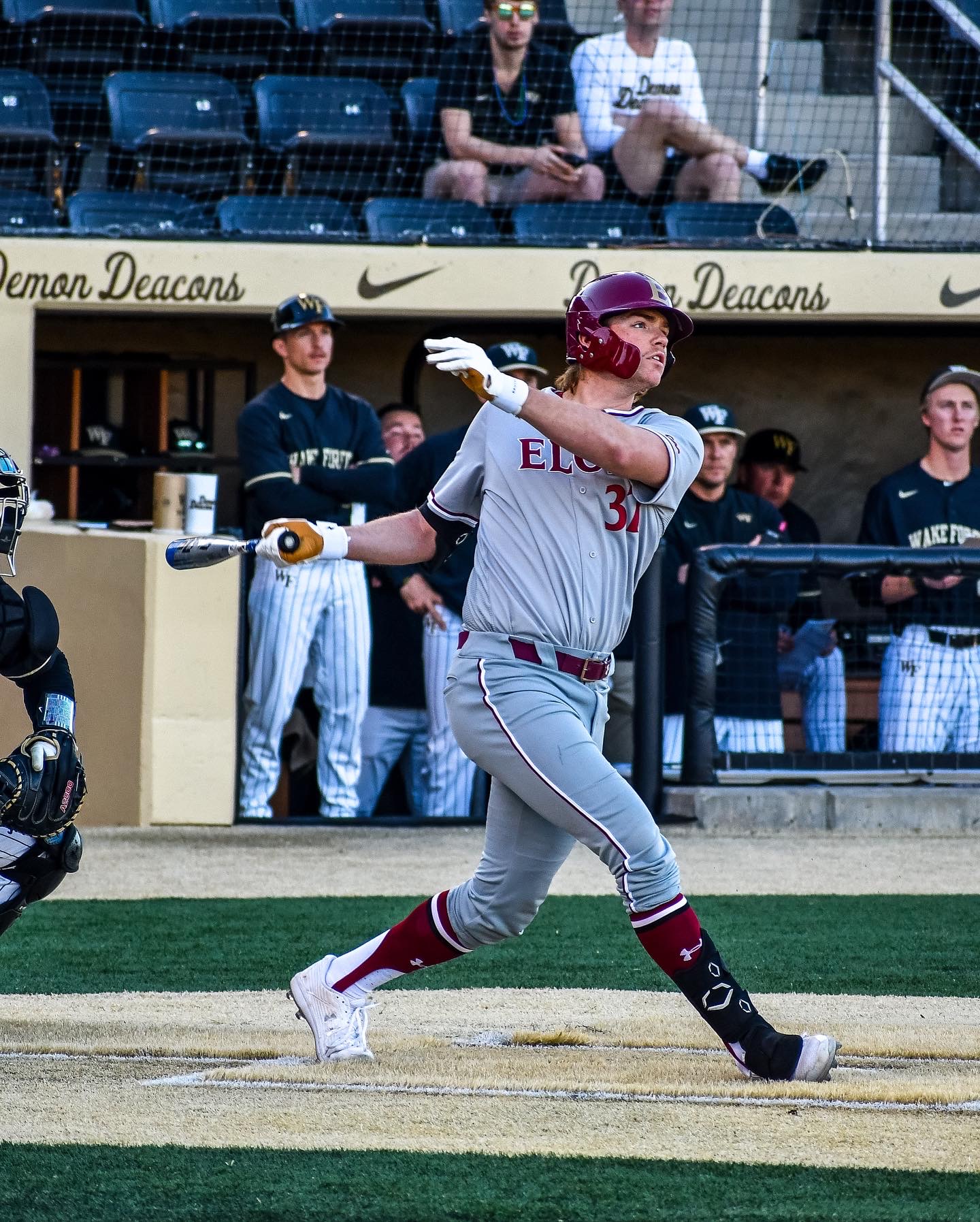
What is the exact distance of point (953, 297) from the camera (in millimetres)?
9586

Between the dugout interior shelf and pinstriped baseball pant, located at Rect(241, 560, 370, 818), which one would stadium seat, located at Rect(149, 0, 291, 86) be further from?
pinstriped baseball pant, located at Rect(241, 560, 370, 818)

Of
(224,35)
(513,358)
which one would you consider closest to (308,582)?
(513,358)

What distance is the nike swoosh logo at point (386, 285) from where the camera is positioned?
923 centimetres

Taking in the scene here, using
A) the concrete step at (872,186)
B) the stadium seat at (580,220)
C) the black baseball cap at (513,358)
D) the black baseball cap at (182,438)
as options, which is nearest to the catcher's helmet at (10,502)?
the black baseball cap at (513,358)

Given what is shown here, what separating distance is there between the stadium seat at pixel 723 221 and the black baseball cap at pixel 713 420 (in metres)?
1.66

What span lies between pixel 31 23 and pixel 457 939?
324 inches

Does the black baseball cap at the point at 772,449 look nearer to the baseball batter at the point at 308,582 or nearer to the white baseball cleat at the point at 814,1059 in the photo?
the baseball batter at the point at 308,582

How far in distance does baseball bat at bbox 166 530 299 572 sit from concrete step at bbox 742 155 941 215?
716 centimetres

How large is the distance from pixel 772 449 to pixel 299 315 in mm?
2635

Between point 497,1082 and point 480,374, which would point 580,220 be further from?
point 497,1082

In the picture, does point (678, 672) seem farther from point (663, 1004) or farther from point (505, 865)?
point (505, 865)

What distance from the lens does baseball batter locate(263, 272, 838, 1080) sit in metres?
3.58

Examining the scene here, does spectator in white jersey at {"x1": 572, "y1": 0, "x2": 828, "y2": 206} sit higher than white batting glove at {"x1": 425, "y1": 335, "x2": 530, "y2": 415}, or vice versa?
spectator in white jersey at {"x1": 572, "y1": 0, "x2": 828, "y2": 206}

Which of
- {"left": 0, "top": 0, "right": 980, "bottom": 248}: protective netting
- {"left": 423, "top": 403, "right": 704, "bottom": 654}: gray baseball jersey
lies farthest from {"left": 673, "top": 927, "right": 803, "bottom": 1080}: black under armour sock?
{"left": 0, "top": 0, "right": 980, "bottom": 248}: protective netting
